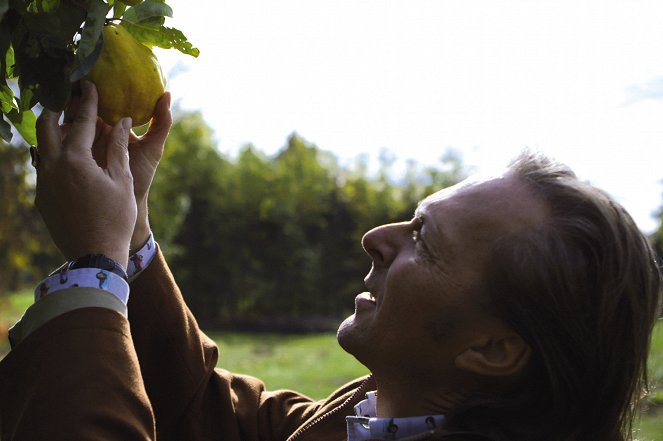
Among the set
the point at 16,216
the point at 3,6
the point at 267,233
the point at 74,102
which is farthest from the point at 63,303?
the point at 267,233

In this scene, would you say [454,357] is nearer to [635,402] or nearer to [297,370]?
[635,402]

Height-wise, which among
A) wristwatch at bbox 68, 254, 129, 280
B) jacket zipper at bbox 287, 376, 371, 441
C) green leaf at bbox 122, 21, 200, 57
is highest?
green leaf at bbox 122, 21, 200, 57

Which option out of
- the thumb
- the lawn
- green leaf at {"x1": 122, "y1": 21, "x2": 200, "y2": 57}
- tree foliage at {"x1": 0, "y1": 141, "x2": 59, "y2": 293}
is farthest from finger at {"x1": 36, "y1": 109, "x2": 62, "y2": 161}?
tree foliage at {"x1": 0, "y1": 141, "x2": 59, "y2": 293}

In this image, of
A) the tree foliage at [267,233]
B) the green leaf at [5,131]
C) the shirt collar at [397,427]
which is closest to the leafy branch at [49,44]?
the green leaf at [5,131]

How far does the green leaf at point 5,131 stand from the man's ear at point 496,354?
3.34 feet

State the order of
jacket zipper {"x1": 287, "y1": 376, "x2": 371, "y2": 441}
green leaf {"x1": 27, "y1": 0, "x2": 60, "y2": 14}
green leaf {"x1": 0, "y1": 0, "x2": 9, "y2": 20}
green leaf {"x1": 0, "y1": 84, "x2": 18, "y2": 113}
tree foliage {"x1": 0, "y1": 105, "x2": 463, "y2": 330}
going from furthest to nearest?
tree foliage {"x1": 0, "y1": 105, "x2": 463, "y2": 330}
jacket zipper {"x1": 287, "y1": 376, "x2": 371, "y2": 441}
green leaf {"x1": 0, "y1": 84, "x2": 18, "y2": 113}
green leaf {"x1": 27, "y1": 0, "x2": 60, "y2": 14}
green leaf {"x1": 0, "y1": 0, "x2": 9, "y2": 20}

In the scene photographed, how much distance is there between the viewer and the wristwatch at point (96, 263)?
4.64 ft

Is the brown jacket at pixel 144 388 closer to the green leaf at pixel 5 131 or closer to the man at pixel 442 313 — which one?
the man at pixel 442 313

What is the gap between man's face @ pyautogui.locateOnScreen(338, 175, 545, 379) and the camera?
5.19 feet

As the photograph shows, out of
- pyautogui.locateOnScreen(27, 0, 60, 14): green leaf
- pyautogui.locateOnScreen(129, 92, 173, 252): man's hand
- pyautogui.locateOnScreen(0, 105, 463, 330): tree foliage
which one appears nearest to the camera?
pyautogui.locateOnScreen(27, 0, 60, 14): green leaf

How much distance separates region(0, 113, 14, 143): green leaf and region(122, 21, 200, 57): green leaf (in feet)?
1.02

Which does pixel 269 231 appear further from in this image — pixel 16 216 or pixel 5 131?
pixel 5 131

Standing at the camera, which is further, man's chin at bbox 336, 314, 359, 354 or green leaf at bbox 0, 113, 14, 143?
man's chin at bbox 336, 314, 359, 354

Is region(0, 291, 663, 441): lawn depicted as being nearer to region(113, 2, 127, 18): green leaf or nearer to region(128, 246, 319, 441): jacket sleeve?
region(128, 246, 319, 441): jacket sleeve
